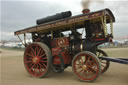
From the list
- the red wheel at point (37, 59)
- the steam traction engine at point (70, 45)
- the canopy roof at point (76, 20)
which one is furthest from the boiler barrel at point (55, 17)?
the red wheel at point (37, 59)

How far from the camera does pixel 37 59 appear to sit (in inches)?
185

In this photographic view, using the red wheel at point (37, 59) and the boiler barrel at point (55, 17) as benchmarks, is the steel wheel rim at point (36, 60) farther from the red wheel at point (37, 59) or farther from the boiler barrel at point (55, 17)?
the boiler barrel at point (55, 17)

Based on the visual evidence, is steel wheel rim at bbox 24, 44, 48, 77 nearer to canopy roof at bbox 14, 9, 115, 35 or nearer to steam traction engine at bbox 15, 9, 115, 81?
steam traction engine at bbox 15, 9, 115, 81

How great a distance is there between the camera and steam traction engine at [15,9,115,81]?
12.9 feet

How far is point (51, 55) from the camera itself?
4582 millimetres

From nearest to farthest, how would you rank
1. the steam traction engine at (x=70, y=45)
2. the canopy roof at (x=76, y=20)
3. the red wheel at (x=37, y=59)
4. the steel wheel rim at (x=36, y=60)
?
the canopy roof at (x=76, y=20), the steam traction engine at (x=70, y=45), the red wheel at (x=37, y=59), the steel wheel rim at (x=36, y=60)

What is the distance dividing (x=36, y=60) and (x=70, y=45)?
1.50 meters

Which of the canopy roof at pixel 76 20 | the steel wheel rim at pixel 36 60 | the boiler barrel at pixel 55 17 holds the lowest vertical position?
the steel wheel rim at pixel 36 60

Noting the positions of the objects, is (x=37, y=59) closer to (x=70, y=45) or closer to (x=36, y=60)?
(x=36, y=60)

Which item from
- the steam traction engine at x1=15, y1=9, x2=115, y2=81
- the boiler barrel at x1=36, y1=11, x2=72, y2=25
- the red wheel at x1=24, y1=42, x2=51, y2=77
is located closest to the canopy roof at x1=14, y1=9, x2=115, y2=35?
the steam traction engine at x1=15, y1=9, x2=115, y2=81

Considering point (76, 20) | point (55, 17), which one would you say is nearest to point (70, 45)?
point (76, 20)

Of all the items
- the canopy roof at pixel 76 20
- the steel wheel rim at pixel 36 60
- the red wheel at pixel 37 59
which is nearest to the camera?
the canopy roof at pixel 76 20

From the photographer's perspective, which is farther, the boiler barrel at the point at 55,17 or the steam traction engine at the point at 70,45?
the boiler barrel at the point at 55,17

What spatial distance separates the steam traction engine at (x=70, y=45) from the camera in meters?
3.92
